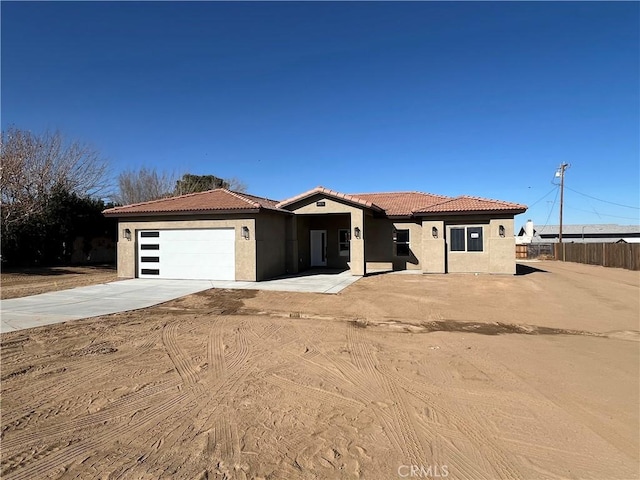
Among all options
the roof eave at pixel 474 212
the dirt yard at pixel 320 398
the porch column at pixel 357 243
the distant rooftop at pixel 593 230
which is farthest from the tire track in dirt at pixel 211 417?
the distant rooftop at pixel 593 230

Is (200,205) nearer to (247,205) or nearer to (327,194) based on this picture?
(247,205)

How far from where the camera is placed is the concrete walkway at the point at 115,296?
9251 mm

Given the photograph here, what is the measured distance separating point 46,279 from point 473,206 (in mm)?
21474

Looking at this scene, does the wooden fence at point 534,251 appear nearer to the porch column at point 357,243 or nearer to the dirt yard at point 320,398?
the porch column at point 357,243

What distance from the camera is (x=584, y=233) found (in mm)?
59281

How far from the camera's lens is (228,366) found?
5.87 metres

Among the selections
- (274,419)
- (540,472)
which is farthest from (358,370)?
(540,472)

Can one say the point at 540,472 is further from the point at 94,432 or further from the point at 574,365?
the point at 94,432

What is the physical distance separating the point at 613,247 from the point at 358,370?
2787 centimetres

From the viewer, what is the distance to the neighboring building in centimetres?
5728

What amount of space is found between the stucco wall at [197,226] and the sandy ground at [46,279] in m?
1.10

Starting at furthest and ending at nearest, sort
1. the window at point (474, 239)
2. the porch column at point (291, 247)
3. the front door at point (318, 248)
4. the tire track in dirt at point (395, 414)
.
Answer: the front door at point (318, 248) < the porch column at point (291, 247) < the window at point (474, 239) < the tire track in dirt at point (395, 414)

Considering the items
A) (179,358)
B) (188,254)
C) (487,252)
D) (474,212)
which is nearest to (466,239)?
(487,252)

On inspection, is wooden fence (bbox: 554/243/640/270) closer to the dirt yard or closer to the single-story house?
the single-story house
